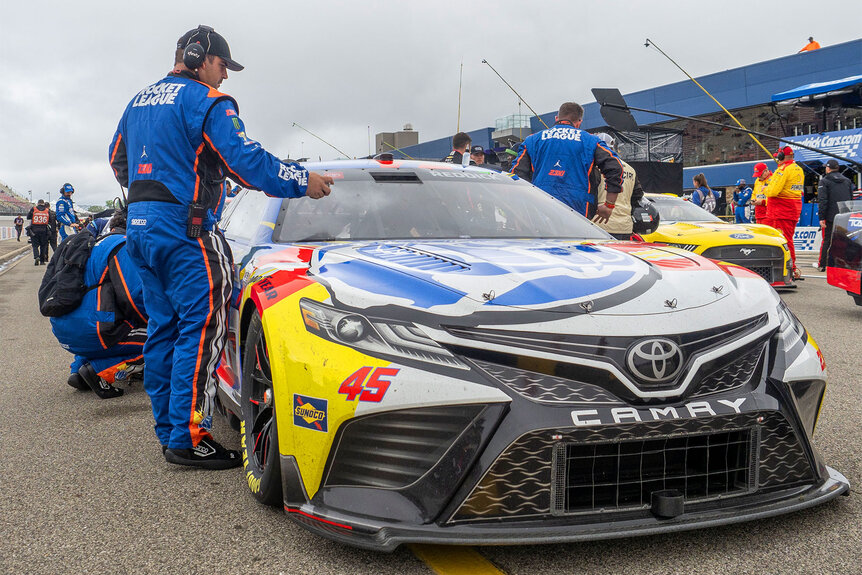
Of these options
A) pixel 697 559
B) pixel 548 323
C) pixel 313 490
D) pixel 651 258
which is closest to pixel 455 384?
pixel 548 323

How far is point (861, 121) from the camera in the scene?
58.7ft

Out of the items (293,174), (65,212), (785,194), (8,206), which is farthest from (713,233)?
(8,206)

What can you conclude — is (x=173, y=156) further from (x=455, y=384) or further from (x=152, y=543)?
(x=455, y=384)

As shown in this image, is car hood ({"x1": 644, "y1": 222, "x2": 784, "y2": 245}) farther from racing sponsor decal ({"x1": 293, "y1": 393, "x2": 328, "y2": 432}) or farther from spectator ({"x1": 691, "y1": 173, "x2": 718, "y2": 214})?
racing sponsor decal ({"x1": 293, "y1": 393, "x2": 328, "y2": 432})

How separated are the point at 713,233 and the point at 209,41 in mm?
7054

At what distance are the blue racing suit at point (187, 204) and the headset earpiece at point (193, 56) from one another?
0.19ft

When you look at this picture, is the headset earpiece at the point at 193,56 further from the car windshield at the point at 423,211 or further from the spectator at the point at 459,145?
the spectator at the point at 459,145

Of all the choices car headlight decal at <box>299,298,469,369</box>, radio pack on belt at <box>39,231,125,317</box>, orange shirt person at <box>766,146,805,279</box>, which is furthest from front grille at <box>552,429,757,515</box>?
orange shirt person at <box>766,146,805,279</box>

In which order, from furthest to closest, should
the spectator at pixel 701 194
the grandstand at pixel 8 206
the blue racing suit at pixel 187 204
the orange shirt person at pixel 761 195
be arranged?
the grandstand at pixel 8 206
the spectator at pixel 701 194
the orange shirt person at pixel 761 195
the blue racing suit at pixel 187 204

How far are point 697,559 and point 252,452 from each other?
155cm

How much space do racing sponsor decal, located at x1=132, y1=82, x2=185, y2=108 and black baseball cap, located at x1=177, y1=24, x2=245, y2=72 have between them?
0.23 m

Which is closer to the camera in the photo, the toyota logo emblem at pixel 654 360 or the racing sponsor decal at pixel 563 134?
the toyota logo emblem at pixel 654 360

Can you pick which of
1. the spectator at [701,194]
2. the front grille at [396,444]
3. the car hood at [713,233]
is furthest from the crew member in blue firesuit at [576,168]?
the spectator at [701,194]

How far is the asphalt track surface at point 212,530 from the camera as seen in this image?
2.15 metres
